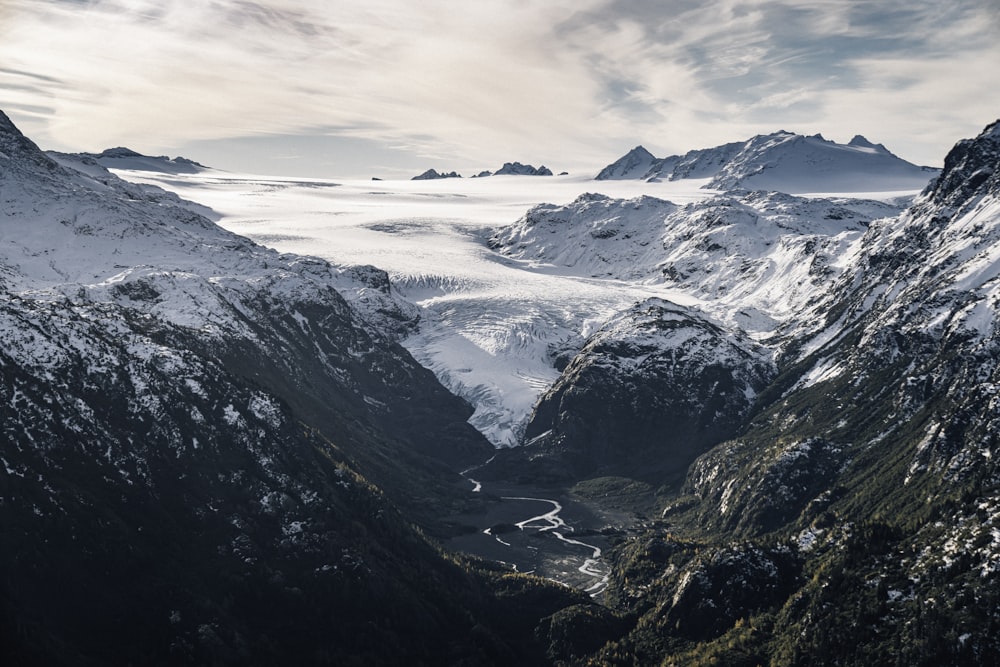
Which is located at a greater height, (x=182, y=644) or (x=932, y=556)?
(x=932, y=556)

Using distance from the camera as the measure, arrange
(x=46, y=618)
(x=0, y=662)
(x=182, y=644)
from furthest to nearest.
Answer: (x=182, y=644) → (x=46, y=618) → (x=0, y=662)

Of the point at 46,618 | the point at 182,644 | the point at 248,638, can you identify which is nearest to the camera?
the point at 46,618

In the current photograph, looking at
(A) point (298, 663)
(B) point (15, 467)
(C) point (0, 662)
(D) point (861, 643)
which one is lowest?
(A) point (298, 663)

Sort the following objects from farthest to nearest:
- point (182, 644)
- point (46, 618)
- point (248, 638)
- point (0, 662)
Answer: point (248, 638), point (182, 644), point (46, 618), point (0, 662)

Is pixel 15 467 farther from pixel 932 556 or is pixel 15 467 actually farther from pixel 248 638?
pixel 932 556

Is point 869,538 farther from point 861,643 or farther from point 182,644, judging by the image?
point 182,644

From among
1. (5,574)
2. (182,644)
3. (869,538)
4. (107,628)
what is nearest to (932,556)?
(869,538)

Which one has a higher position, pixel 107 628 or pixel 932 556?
pixel 932 556

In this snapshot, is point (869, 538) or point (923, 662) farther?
point (869, 538)

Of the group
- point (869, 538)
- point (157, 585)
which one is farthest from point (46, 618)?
point (869, 538)
